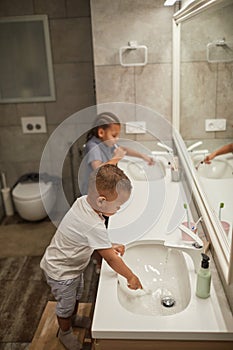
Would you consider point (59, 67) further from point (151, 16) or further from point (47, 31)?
point (151, 16)

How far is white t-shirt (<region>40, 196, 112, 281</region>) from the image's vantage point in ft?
4.84

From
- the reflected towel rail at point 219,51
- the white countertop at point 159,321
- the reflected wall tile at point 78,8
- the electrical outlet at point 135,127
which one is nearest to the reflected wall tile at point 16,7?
the reflected wall tile at point 78,8

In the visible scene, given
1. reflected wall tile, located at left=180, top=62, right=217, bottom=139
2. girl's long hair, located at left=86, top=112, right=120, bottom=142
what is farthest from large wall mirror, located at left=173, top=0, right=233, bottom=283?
girl's long hair, located at left=86, top=112, right=120, bottom=142

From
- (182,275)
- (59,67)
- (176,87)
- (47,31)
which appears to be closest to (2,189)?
(59,67)

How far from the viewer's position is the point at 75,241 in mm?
1573

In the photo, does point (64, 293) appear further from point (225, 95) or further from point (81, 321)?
point (225, 95)

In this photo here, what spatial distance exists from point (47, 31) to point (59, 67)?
0.31 meters

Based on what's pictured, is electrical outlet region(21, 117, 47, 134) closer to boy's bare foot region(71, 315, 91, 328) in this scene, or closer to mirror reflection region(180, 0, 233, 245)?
mirror reflection region(180, 0, 233, 245)

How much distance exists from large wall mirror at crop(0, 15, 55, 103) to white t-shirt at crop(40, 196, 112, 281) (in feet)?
7.06

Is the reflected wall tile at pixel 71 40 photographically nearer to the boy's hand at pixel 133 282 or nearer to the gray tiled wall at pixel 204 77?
the gray tiled wall at pixel 204 77

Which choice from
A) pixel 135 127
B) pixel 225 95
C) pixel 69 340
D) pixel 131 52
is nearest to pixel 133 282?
pixel 69 340

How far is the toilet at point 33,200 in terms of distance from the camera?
11.1 feet

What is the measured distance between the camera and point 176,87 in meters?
2.60

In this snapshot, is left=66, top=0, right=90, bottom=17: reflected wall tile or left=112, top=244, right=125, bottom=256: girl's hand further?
left=66, top=0, right=90, bottom=17: reflected wall tile
